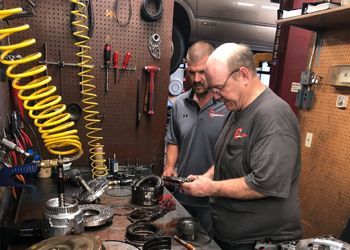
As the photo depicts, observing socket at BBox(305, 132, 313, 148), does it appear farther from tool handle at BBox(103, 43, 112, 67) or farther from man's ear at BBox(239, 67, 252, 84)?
tool handle at BBox(103, 43, 112, 67)

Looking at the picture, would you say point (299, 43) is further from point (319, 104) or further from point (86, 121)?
point (86, 121)

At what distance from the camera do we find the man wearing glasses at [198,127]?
1.84 m

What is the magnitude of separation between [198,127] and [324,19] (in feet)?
3.65

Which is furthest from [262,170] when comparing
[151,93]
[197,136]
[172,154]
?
[151,93]

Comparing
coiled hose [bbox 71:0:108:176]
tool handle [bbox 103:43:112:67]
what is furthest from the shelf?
coiled hose [bbox 71:0:108:176]

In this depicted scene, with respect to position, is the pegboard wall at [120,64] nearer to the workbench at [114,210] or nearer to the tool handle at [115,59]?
the tool handle at [115,59]

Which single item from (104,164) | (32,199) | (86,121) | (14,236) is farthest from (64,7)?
(14,236)

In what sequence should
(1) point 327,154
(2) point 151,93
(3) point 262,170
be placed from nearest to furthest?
(3) point 262,170
(2) point 151,93
(1) point 327,154

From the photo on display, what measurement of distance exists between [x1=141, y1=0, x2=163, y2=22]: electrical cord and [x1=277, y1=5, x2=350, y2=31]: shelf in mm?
872

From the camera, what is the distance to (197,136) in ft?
6.09

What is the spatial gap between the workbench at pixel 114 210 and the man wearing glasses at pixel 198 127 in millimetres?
382

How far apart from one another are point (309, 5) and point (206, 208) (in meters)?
1.44

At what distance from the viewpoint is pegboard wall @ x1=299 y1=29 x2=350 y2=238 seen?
6.89 ft

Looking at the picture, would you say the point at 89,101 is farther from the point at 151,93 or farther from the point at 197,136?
the point at 197,136
